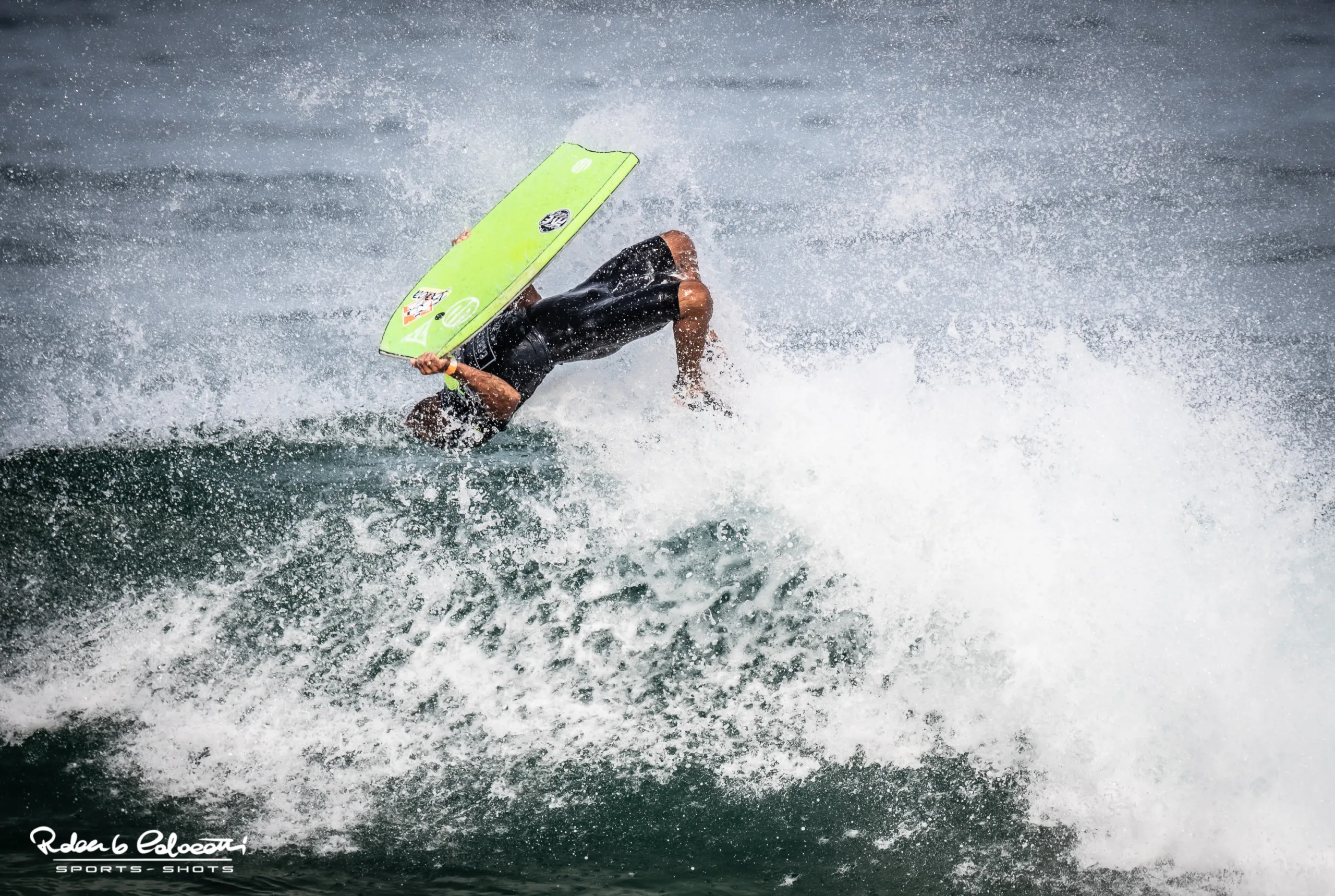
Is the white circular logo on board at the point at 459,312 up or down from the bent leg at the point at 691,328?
up

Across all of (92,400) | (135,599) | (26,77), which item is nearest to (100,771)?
(135,599)

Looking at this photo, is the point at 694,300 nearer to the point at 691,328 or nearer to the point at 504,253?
the point at 691,328

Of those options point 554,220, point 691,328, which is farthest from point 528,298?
point 691,328

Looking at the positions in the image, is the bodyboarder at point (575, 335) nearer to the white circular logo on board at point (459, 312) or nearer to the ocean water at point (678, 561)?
the white circular logo on board at point (459, 312)

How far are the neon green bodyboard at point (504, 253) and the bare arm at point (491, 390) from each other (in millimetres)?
94

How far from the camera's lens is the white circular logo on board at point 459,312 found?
3.29 m

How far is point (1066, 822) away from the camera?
9.12 feet

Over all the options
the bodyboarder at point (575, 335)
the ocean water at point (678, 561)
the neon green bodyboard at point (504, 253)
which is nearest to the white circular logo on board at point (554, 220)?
the neon green bodyboard at point (504, 253)

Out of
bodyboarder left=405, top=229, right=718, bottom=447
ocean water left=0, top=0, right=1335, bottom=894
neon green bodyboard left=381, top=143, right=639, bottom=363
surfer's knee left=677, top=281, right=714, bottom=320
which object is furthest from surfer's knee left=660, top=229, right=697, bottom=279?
ocean water left=0, top=0, right=1335, bottom=894

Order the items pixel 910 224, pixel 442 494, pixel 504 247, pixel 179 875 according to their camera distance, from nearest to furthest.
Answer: pixel 179 875
pixel 504 247
pixel 442 494
pixel 910 224

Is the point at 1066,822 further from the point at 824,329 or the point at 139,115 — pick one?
the point at 139,115

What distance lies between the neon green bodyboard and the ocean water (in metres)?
0.76

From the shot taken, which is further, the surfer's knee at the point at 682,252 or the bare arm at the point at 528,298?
the bare arm at the point at 528,298

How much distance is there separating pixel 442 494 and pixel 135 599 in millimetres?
1174
